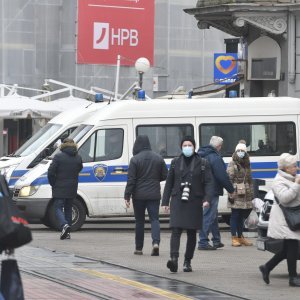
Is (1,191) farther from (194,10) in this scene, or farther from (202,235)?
(194,10)

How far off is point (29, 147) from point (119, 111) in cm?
255

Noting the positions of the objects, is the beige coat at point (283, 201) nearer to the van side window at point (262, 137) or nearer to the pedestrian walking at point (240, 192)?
the pedestrian walking at point (240, 192)

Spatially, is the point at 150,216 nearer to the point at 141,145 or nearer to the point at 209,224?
the point at 141,145

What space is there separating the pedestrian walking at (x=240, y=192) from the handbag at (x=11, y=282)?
10333 millimetres

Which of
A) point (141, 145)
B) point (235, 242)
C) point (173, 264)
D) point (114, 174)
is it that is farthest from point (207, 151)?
point (114, 174)

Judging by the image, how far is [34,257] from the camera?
15.8 m

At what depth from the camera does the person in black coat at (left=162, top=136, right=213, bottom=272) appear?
47.0 ft

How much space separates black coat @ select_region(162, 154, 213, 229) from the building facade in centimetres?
1525

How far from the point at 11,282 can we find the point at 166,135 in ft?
46.2

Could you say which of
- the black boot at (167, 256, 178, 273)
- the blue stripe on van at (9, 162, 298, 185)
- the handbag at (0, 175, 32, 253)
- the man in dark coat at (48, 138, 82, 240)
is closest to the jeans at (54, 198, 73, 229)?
the man in dark coat at (48, 138, 82, 240)

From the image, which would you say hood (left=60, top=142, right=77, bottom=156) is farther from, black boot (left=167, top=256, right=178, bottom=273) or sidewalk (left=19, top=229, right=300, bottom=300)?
black boot (left=167, top=256, right=178, bottom=273)

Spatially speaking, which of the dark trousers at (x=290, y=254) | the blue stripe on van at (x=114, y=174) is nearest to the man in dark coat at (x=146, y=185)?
the dark trousers at (x=290, y=254)

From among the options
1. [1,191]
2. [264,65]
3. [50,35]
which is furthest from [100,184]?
[50,35]

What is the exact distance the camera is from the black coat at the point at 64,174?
64.0 feet
